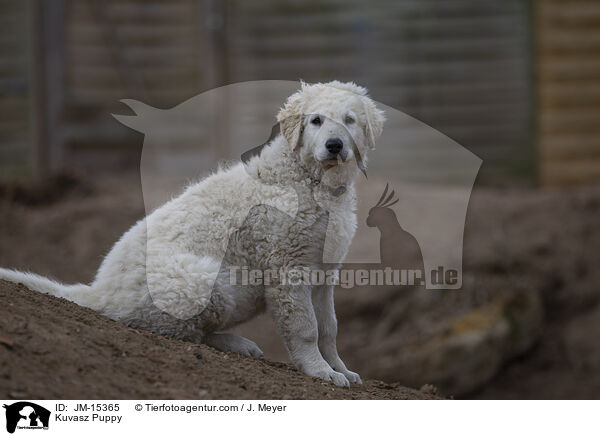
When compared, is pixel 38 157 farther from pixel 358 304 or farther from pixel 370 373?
pixel 370 373

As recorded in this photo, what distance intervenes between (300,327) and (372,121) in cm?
141

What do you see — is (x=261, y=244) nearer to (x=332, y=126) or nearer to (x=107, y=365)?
(x=332, y=126)

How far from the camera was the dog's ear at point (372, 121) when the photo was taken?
438cm

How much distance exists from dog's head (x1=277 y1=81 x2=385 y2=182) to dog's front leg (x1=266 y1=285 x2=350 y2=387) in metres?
0.81

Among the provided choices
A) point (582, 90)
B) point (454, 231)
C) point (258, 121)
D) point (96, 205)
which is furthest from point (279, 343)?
point (582, 90)

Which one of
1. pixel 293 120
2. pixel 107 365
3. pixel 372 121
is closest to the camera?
pixel 107 365

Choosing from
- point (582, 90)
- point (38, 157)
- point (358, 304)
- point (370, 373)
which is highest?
point (582, 90)

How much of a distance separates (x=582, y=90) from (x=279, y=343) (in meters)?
6.63

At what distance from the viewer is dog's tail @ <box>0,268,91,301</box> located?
4262 mm

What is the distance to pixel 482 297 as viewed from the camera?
8117 mm

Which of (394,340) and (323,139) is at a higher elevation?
(323,139)

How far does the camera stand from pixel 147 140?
38.5ft

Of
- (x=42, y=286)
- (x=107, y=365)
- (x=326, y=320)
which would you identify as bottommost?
(x=107, y=365)
